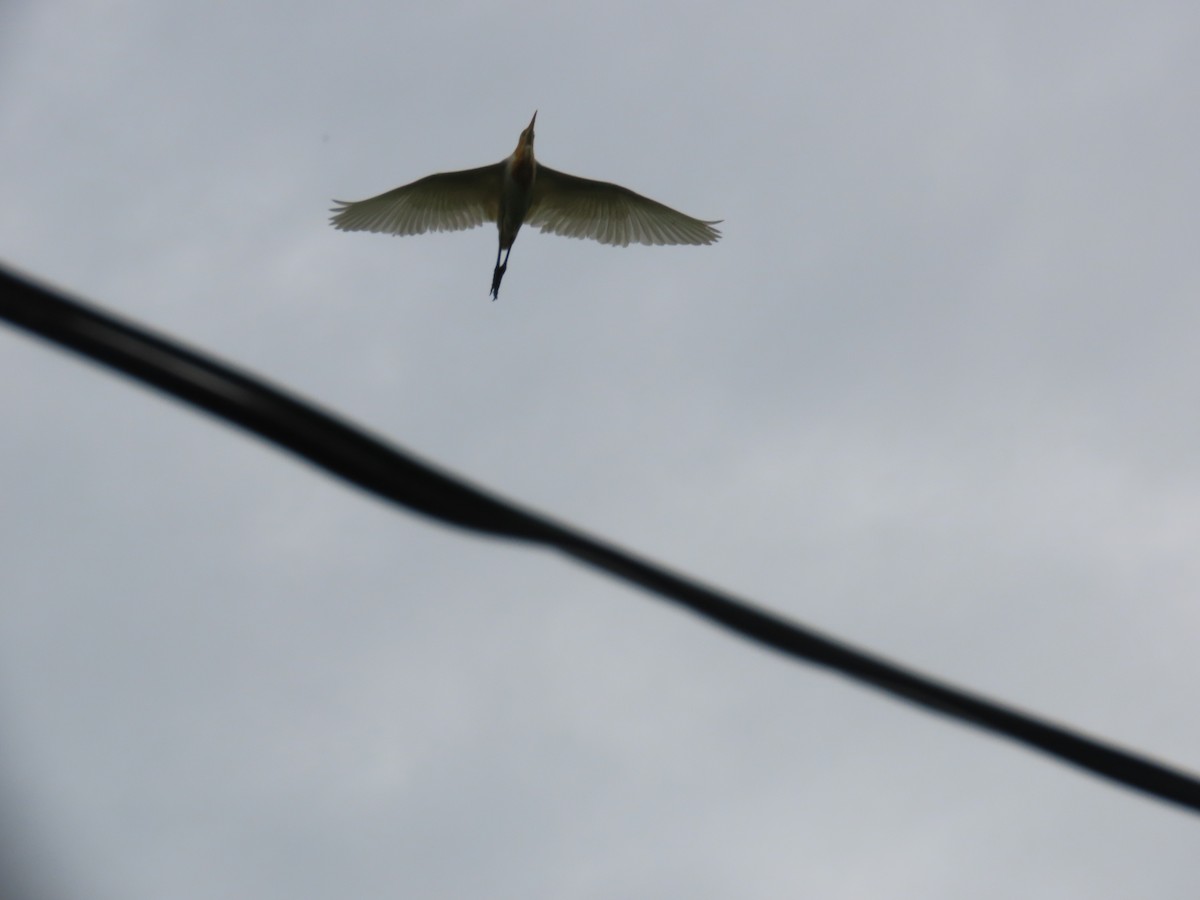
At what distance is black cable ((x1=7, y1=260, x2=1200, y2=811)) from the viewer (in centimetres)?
143

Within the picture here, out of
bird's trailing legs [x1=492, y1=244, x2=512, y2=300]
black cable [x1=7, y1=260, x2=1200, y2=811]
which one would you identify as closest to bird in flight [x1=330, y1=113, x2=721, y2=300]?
bird's trailing legs [x1=492, y1=244, x2=512, y2=300]

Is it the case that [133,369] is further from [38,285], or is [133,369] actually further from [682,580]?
[682,580]

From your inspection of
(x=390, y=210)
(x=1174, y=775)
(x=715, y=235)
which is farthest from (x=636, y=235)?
(x=1174, y=775)

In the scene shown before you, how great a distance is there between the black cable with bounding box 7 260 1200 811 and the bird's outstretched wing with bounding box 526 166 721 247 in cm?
1285

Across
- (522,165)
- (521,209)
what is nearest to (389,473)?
(522,165)

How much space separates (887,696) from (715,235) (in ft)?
42.9

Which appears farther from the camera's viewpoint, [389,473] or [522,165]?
[522,165]

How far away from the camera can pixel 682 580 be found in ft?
5.33

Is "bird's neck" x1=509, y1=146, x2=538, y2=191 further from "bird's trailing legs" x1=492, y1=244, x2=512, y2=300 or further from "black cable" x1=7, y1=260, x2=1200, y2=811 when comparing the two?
"black cable" x1=7, y1=260, x2=1200, y2=811

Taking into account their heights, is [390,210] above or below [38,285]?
above

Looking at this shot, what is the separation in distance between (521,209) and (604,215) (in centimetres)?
106

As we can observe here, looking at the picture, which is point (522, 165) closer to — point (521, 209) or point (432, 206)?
point (521, 209)

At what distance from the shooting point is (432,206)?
1510cm

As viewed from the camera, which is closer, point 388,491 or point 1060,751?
point 388,491
